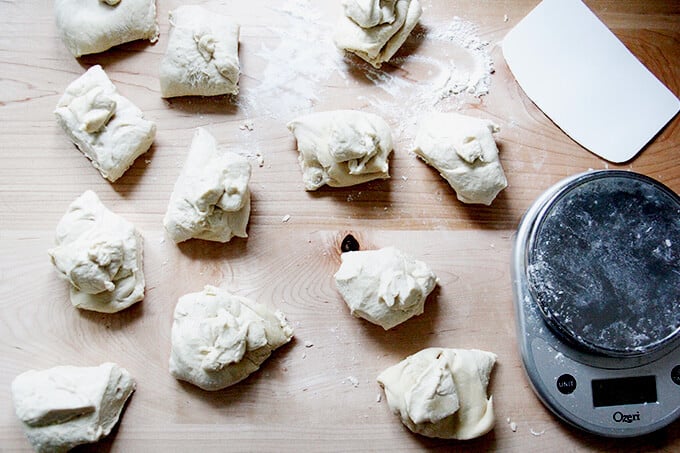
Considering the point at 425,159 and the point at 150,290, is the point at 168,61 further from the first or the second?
the point at 425,159

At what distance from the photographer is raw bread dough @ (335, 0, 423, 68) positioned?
150 centimetres

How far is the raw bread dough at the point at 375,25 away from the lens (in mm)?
1503

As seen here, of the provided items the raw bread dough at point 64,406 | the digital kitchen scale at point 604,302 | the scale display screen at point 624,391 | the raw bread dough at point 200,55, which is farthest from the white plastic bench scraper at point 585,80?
the raw bread dough at point 64,406

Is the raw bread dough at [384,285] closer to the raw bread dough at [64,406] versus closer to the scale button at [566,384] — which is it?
the scale button at [566,384]

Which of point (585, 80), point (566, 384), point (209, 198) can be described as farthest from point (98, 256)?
point (585, 80)

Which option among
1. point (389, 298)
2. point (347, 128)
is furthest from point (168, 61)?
point (389, 298)

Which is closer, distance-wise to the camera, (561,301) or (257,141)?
(561,301)

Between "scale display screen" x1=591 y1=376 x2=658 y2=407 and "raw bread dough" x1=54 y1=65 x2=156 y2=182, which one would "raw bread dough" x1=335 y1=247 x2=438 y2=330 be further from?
"raw bread dough" x1=54 y1=65 x2=156 y2=182

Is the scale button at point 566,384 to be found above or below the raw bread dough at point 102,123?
below

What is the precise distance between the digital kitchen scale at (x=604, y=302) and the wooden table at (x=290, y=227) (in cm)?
9

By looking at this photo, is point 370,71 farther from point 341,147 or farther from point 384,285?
point 384,285

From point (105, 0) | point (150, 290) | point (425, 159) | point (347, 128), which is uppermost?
point (105, 0)

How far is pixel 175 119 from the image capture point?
157 cm

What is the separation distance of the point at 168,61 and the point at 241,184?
363mm
